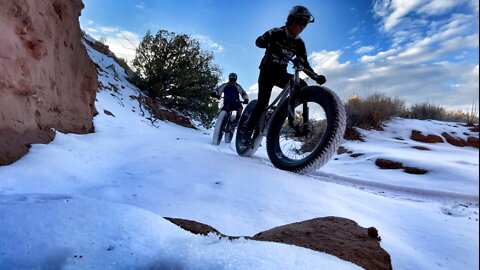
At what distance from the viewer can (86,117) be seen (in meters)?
3.77

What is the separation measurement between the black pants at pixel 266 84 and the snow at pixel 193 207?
3.18ft

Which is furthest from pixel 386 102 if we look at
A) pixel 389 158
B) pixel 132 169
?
pixel 132 169

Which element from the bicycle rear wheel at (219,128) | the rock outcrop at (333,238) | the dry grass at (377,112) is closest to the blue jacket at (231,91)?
the bicycle rear wheel at (219,128)

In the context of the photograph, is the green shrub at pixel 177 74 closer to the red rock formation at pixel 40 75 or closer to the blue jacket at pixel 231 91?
the blue jacket at pixel 231 91

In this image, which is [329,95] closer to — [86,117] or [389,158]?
[389,158]

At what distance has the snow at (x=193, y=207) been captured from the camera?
848mm

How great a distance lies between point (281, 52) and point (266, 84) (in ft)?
1.28

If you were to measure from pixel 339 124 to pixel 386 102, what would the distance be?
5.28m

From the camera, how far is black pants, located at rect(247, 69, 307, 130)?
3.74 metres

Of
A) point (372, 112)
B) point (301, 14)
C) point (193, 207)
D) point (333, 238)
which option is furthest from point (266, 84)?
point (372, 112)

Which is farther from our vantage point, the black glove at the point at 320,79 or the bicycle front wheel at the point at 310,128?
the black glove at the point at 320,79

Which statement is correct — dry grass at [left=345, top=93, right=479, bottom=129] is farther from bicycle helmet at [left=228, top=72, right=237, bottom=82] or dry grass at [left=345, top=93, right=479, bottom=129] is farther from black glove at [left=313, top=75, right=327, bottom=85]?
black glove at [left=313, top=75, right=327, bottom=85]

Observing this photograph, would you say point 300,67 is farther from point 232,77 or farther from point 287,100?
point 232,77

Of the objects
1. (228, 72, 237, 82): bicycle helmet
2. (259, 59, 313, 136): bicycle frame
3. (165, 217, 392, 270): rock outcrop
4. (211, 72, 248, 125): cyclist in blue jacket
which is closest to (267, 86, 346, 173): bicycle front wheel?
(259, 59, 313, 136): bicycle frame
